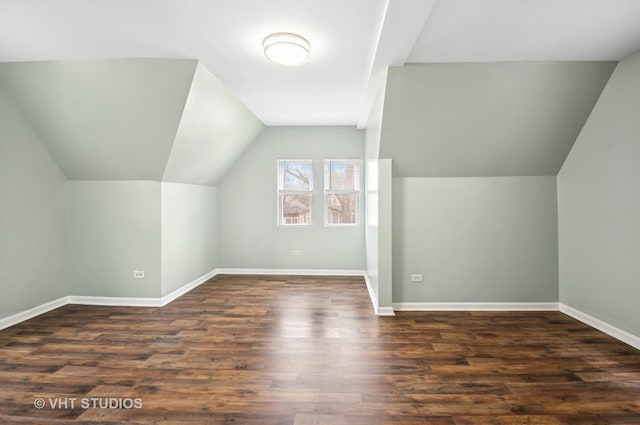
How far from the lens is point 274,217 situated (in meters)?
6.29

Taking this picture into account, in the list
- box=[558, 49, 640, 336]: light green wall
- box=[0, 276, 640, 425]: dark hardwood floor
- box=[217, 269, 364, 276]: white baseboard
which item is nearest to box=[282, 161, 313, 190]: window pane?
box=[217, 269, 364, 276]: white baseboard

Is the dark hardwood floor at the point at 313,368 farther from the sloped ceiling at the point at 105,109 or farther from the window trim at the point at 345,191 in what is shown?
the window trim at the point at 345,191

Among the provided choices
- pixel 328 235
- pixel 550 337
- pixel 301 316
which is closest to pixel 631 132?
pixel 550 337

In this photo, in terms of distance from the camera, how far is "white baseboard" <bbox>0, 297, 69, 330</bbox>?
3.56 metres

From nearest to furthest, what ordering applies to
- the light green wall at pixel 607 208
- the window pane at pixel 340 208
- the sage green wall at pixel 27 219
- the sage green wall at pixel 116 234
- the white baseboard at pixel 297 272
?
the light green wall at pixel 607 208 < the sage green wall at pixel 27 219 < the sage green wall at pixel 116 234 < the white baseboard at pixel 297 272 < the window pane at pixel 340 208

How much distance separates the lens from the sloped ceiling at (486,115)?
3.29 m

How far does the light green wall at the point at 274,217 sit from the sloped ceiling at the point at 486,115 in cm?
233

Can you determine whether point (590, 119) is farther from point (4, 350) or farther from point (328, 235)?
point (4, 350)

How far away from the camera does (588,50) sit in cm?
297

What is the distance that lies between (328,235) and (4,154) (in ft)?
14.7

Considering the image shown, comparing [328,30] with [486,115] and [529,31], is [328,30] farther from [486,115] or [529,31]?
[486,115]

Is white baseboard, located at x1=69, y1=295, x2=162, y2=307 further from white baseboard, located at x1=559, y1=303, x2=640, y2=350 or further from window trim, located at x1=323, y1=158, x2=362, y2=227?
white baseboard, located at x1=559, y1=303, x2=640, y2=350

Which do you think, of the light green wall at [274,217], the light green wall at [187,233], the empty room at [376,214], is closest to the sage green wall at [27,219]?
the empty room at [376,214]

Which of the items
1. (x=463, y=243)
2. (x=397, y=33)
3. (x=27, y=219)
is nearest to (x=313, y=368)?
(x=463, y=243)
